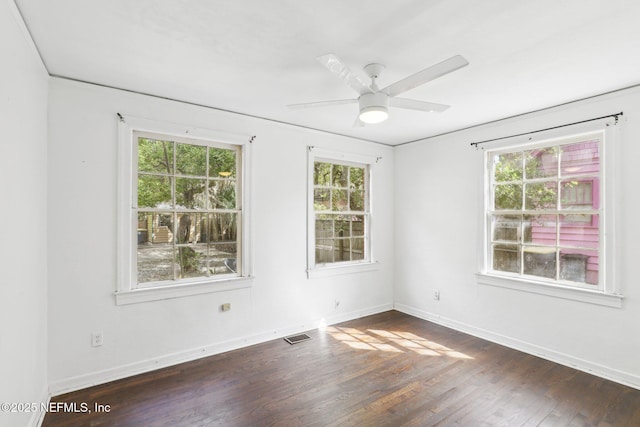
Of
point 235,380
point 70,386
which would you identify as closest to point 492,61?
point 235,380

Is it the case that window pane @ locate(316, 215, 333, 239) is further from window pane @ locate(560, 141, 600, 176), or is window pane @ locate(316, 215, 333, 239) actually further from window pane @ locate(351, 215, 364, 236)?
window pane @ locate(560, 141, 600, 176)

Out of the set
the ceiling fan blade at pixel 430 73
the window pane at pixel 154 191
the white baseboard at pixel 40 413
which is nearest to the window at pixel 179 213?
the window pane at pixel 154 191

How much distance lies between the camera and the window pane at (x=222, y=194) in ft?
11.2

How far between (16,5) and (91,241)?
5.64 feet

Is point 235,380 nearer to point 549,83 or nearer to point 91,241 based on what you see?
point 91,241

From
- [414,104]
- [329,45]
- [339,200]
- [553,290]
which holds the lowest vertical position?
[553,290]

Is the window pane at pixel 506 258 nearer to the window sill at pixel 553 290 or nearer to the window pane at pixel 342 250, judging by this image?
the window sill at pixel 553 290

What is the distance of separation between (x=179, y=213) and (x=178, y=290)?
755 mm

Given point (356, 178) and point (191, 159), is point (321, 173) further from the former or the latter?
point (191, 159)

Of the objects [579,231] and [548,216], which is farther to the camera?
[548,216]

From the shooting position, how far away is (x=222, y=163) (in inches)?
137

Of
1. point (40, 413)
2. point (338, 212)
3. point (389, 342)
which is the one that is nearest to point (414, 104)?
point (338, 212)

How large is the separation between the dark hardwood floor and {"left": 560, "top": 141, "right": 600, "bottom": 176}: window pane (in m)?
1.91

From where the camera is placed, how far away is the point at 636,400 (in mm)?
2516
